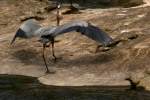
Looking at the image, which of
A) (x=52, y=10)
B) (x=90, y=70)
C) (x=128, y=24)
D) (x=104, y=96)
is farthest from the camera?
(x=52, y=10)

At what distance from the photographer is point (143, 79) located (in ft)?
37.8

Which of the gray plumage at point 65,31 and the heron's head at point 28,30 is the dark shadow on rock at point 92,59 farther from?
the heron's head at point 28,30

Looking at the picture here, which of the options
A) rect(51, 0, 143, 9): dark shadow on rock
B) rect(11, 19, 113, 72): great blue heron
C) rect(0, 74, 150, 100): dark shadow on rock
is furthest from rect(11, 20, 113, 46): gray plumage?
rect(51, 0, 143, 9): dark shadow on rock

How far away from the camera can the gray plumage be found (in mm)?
11398

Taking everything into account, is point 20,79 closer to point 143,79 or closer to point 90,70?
point 90,70

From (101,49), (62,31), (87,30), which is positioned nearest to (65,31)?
(62,31)

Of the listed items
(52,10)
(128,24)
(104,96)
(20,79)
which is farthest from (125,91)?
(52,10)

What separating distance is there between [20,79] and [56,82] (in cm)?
103

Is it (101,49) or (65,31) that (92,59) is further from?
(65,31)

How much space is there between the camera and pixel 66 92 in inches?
440

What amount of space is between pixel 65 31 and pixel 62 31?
0.10m

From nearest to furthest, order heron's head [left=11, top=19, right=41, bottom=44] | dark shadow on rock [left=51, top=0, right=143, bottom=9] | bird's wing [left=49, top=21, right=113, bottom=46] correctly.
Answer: bird's wing [left=49, top=21, right=113, bottom=46]
heron's head [left=11, top=19, right=41, bottom=44]
dark shadow on rock [left=51, top=0, right=143, bottom=9]

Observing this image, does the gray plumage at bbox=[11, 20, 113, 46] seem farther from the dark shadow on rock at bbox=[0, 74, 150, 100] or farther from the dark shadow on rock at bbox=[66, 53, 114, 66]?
the dark shadow on rock at bbox=[0, 74, 150, 100]

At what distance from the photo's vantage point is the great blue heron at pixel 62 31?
37.4ft
